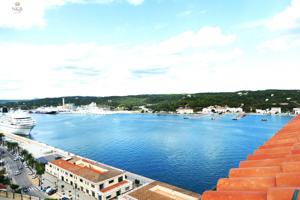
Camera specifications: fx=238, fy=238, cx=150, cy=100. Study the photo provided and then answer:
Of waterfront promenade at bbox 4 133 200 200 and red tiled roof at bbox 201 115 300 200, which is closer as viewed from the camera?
red tiled roof at bbox 201 115 300 200

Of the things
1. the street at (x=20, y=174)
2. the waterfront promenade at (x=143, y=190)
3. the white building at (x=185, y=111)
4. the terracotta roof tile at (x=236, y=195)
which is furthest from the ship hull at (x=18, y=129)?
the terracotta roof tile at (x=236, y=195)

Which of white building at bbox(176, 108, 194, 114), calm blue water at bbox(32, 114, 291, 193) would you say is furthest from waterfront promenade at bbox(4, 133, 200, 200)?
white building at bbox(176, 108, 194, 114)

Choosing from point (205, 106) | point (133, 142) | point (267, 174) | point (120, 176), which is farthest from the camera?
point (205, 106)

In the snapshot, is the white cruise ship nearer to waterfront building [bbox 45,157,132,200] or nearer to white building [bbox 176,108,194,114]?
waterfront building [bbox 45,157,132,200]

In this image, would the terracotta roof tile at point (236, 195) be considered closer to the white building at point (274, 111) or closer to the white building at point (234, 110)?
the white building at point (274, 111)

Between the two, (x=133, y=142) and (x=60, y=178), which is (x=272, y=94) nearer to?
(x=133, y=142)

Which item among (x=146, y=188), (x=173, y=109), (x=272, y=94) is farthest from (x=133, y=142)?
(x=272, y=94)

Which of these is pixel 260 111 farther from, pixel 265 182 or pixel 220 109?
pixel 265 182
